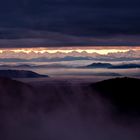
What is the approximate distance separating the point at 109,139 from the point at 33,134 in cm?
3548

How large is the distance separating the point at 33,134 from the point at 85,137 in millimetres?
24768

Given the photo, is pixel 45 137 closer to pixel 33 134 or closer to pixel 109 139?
pixel 33 134

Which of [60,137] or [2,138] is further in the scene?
[60,137]

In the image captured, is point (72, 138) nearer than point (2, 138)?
No

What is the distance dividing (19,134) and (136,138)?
5416 cm

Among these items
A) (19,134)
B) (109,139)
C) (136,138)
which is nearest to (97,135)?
(109,139)

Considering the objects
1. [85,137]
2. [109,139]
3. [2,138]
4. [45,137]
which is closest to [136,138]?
[109,139]

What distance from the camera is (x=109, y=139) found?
654 ft

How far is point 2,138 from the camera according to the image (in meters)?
175

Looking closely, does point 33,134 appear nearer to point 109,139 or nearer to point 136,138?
point 109,139

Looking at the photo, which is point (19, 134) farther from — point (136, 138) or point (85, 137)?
point (136, 138)

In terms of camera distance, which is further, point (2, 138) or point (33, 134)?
point (33, 134)

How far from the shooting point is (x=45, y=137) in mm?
196750

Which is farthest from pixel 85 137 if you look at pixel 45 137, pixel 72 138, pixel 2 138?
pixel 2 138
